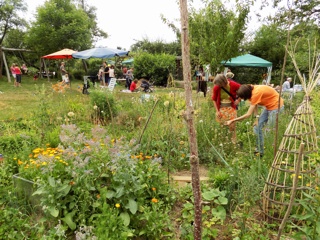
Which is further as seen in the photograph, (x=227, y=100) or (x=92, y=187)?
(x=227, y=100)

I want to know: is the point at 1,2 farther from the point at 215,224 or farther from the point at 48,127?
the point at 215,224

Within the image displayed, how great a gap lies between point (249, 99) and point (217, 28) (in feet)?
21.2

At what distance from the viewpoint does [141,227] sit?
233cm

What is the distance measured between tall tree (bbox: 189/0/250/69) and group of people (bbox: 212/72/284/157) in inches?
214

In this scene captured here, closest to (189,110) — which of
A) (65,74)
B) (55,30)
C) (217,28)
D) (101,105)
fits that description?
(101,105)

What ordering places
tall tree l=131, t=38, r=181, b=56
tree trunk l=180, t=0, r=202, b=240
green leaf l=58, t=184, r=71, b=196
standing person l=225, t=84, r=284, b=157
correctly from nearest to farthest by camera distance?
tree trunk l=180, t=0, r=202, b=240 < green leaf l=58, t=184, r=71, b=196 < standing person l=225, t=84, r=284, b=157 < tall tree l=131, t=38, r=181, b=56

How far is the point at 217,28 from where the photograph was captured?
31.9 feet

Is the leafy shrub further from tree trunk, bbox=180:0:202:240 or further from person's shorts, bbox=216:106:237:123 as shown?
tree trunk, bbox=180:0:202:240

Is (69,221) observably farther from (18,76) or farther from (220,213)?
(18,76)

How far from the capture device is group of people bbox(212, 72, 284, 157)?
151 inches

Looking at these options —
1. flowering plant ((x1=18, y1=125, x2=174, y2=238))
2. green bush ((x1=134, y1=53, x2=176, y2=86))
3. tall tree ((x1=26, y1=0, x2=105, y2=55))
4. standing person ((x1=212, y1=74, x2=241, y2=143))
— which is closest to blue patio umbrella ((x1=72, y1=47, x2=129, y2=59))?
green bush ((x1=134, y1=53, x2=176, y2=86))

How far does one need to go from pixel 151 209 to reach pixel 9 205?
1366 mm

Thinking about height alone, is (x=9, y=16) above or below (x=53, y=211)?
above

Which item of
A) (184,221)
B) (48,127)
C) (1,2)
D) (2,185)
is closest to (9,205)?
(2,185)
